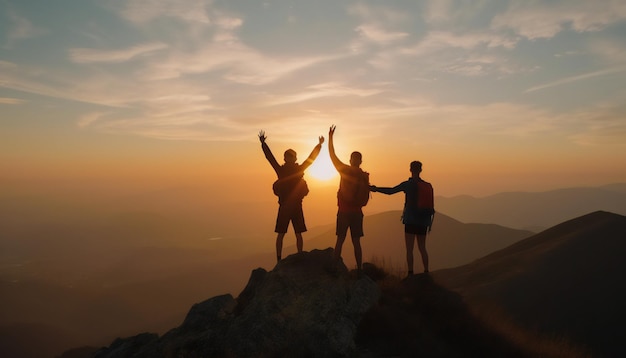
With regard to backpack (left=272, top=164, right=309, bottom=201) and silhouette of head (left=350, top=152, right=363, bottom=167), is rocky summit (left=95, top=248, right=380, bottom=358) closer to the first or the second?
backpack (left=272, top=164, right=309, bottom=201)

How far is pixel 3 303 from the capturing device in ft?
581

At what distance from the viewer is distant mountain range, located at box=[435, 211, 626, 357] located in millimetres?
11773

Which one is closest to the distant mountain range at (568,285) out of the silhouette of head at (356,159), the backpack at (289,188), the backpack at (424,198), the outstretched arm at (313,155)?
the backpack at (424,198)

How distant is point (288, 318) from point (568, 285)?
10255 mm

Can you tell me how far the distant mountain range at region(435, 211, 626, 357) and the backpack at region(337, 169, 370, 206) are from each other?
4.62 m

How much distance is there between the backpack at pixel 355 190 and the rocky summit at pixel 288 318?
6.35 ft

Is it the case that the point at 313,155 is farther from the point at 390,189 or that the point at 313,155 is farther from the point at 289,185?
the point at 390,189

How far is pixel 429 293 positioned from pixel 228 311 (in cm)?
563

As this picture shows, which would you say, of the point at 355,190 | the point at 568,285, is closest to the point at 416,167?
the point at 355,190

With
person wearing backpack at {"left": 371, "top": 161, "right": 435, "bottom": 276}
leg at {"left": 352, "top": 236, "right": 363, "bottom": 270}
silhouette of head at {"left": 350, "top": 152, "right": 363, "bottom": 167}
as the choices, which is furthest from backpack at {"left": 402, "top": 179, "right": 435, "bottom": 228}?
silhouette of head at {"left": 350, "top": 152, "right": 363, "bottom": 167}

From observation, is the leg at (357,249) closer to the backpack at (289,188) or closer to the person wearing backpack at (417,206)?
the person wearing backpack at (417,206)

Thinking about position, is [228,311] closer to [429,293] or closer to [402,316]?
[402,316]

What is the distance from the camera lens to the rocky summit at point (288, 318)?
8.62 meters

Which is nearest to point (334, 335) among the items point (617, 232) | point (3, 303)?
point (617, 232)
